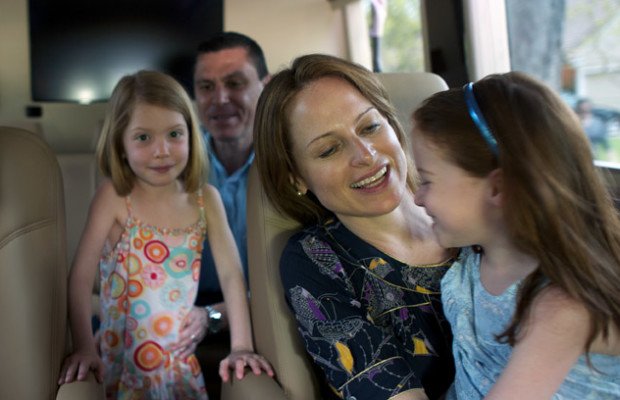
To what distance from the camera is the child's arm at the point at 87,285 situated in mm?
1557

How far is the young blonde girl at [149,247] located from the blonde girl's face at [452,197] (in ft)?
2.49

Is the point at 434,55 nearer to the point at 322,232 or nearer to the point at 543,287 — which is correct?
the point at 322,232

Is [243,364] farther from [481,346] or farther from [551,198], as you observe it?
[551,198]

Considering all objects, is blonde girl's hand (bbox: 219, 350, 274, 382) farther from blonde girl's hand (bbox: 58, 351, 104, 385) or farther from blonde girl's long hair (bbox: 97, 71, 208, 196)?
blonde girl's long hair (bbox: 97, 71, 208, 196)

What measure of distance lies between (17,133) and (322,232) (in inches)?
27.2

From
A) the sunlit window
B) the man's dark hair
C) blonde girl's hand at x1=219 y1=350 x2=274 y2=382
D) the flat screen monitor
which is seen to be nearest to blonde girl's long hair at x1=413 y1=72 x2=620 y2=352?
blonde girl's hand at x1=219 y1=350 x2=274 y2=382

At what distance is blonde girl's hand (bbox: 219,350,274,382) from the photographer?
1.55 meters

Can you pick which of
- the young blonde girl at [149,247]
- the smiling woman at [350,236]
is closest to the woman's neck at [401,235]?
the smiling woman at [350,236]

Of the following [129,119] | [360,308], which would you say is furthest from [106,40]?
[360,308]

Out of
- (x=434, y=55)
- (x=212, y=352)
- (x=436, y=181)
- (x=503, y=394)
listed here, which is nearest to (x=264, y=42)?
(x=434, y=55)

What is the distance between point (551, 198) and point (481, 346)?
0.32 meters

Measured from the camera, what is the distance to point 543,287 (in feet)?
3.56

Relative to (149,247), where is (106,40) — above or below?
above

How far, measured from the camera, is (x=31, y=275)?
4.84ft
